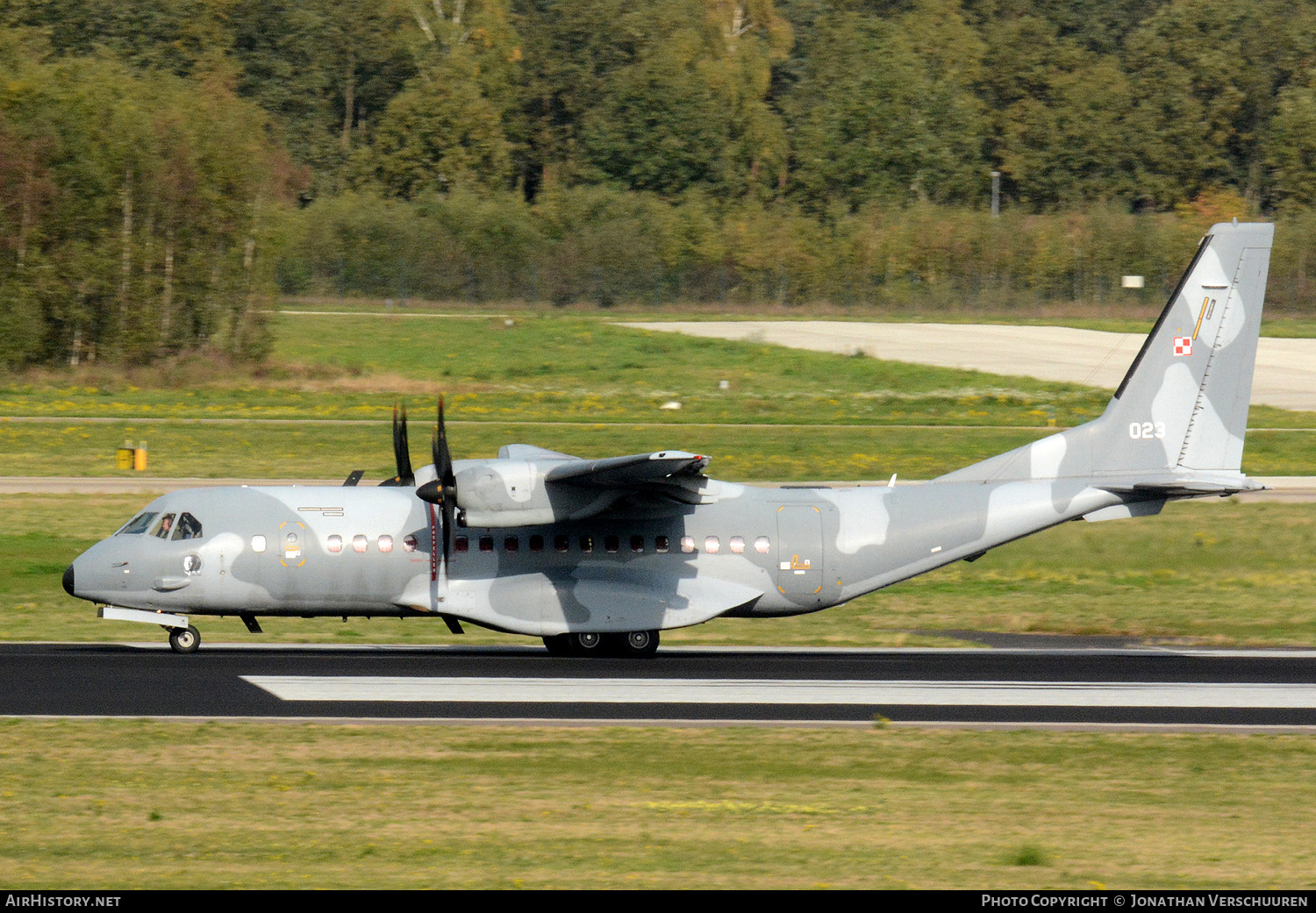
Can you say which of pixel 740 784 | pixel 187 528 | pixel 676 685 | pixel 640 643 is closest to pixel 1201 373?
pixel 640 643

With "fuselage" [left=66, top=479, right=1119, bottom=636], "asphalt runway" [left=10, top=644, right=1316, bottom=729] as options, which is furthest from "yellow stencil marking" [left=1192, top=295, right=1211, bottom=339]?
"asphalt runway" [left=10, top=644, right=1316, bottom=729]

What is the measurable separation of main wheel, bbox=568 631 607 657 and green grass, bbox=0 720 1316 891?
217 inches

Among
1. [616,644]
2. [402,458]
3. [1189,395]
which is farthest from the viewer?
[1189,395]

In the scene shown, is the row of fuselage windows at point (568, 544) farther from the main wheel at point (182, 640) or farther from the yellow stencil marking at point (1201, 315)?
the yellow stencil marking at point (1201, 315)

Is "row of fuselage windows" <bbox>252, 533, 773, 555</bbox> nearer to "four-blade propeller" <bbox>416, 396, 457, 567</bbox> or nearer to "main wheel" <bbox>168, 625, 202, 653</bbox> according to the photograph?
"four-blade propeller" <bbox>416, 396, 457, 567</bbox>

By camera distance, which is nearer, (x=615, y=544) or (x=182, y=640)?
(x=182, y=640)

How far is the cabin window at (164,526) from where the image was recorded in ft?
73.7

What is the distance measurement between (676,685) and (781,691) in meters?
1.44

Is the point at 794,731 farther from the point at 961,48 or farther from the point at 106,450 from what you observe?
the point at 961,48

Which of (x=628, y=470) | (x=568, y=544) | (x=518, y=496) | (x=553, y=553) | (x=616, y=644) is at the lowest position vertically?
(x=616, y=644)

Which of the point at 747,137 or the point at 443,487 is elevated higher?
the point at 747,137

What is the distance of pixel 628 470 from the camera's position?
21.1 meters

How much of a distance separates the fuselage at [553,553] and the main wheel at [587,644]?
1.61 ft

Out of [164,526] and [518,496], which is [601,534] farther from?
[164,526]
